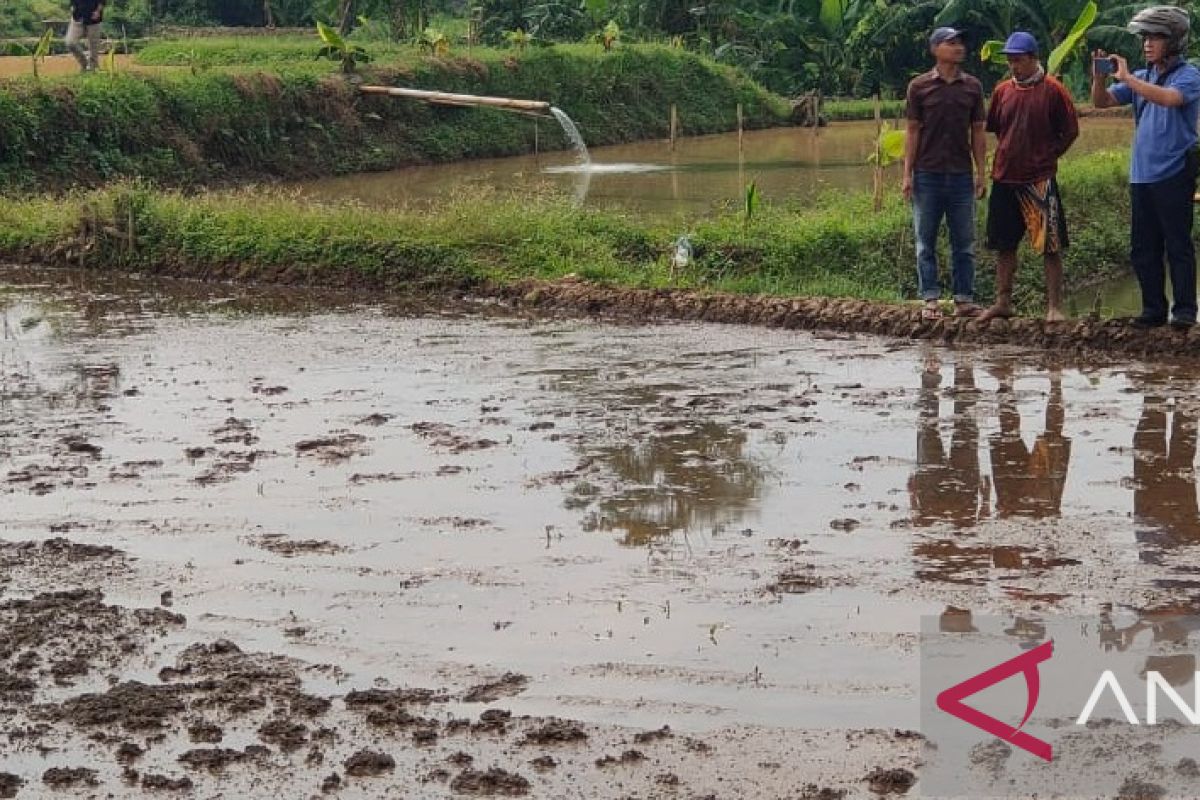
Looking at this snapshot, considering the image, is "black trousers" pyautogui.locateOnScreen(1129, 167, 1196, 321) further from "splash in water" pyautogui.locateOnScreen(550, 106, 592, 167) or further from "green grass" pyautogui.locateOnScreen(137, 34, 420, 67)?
"green grass" pyautogui.locateOnScreen(137, 34, 420, 67)

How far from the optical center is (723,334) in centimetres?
1011

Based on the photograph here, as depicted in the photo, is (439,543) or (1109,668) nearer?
(1109,668)

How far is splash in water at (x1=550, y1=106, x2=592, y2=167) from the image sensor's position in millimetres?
19880

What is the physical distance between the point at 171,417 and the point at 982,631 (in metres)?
4.45

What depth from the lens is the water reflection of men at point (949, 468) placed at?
6.47 meters

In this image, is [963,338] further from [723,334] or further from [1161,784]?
[1161,784]

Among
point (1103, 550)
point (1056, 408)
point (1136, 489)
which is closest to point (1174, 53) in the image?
point (1056, 408)

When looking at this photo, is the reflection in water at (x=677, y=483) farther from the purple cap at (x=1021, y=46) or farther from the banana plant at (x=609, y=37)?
the banana plant at (x=609, y=37)

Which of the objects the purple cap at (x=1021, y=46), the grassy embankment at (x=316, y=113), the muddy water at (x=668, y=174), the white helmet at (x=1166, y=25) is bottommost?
the muddy water at (x=668, y=174)

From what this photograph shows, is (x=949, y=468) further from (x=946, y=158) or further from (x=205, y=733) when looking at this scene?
(x=205, y=733)

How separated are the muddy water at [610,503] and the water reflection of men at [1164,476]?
2 cm

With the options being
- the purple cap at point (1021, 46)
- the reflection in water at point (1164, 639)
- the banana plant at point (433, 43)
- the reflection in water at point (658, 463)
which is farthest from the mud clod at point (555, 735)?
the banana plant at point (433, 43)

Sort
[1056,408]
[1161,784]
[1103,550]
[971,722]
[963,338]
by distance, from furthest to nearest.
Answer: [963,338] → [1056,408] → [1103,550] → [971,722] → [1161,784]

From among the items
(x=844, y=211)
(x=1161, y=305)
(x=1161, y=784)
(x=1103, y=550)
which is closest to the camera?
(x=1161, y=784)
